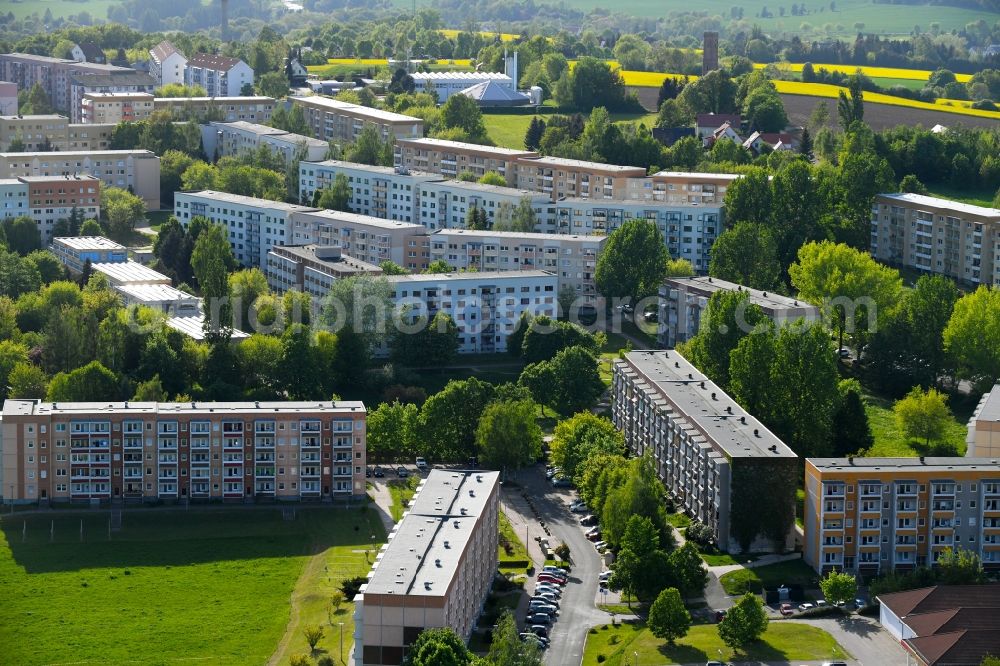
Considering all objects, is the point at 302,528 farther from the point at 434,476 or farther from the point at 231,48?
the point at 231,48

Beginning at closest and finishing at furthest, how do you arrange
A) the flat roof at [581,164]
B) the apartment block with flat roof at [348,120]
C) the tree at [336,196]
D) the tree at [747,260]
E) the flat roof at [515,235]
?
1. the tree at [747,260]
2. the flat roof at [515,235]
3. the flat roof at [581,164]
4. the tree at [336,196]
5. the apartment block with flat roof at [348,120]

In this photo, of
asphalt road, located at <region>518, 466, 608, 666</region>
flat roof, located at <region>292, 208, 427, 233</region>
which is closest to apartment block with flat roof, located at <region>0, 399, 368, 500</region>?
asphalt road, located at <region>518, 466, 608, 666</region>

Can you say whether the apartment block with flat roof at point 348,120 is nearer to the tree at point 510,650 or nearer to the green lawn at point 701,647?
the green lawn at point 701,647

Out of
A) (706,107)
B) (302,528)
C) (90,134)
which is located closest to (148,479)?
(302,528)

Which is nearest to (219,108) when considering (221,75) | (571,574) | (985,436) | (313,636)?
(221,75)

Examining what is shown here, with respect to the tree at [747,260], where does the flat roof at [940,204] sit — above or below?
above

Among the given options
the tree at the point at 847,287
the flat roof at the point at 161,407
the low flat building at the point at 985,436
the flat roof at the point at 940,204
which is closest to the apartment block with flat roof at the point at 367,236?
the tree at the point at 847,287
